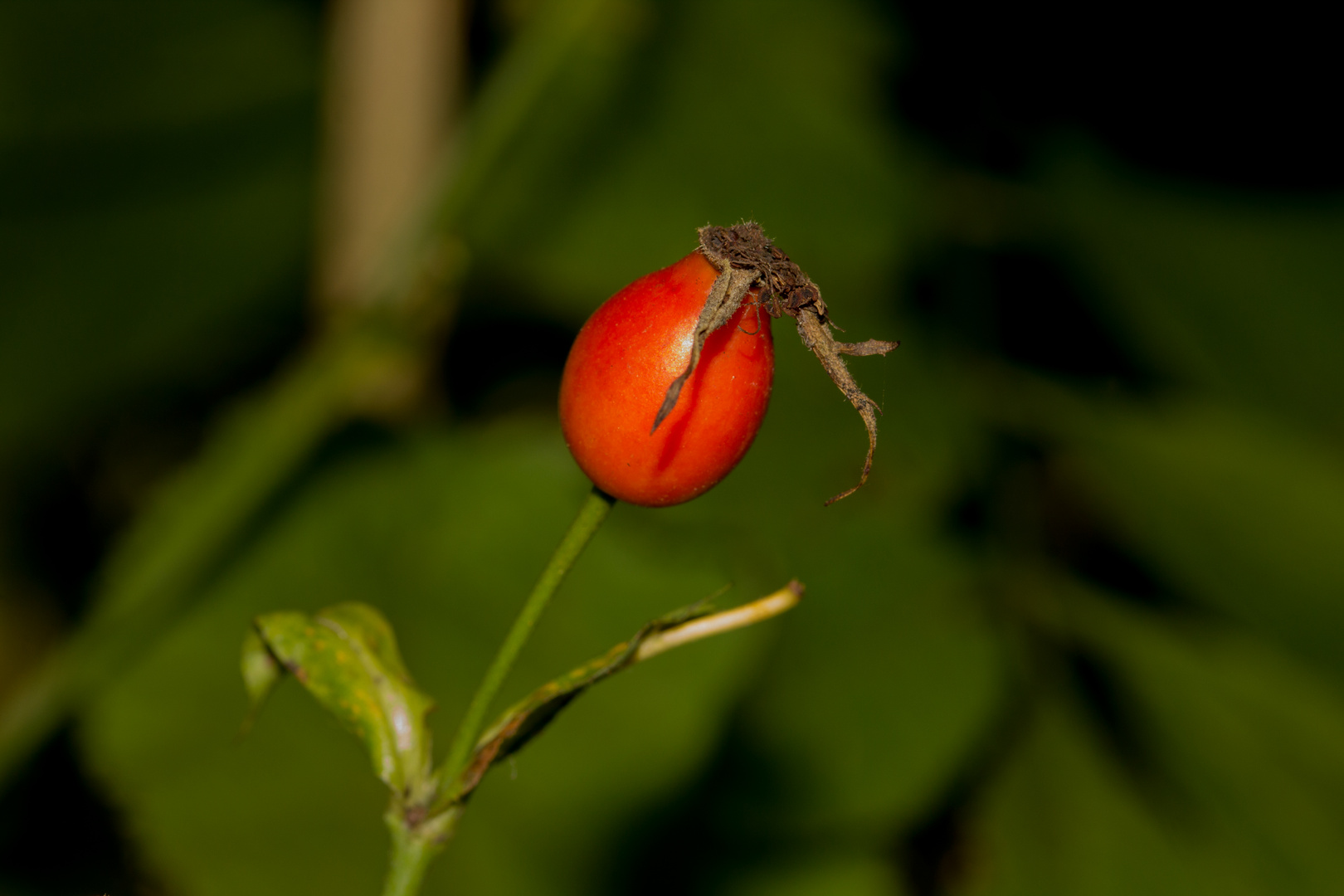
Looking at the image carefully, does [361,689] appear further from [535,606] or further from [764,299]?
[764,299]

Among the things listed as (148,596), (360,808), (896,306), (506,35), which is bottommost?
(360,808)

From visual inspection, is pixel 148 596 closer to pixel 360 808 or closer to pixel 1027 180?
pixel 360 808

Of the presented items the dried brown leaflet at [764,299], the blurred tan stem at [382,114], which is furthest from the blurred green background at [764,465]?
the dried brown leaflet at [764,299]

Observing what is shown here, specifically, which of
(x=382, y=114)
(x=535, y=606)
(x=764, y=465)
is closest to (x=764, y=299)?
(x=535, y=606)

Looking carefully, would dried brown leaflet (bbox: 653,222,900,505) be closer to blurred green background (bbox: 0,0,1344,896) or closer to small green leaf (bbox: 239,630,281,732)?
small green leaf (bbox: 239,630,281,732)

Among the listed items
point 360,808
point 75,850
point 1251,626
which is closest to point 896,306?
point 1251,626

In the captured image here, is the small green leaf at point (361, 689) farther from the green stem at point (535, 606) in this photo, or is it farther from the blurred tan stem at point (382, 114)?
the blurred tan stem at point (382, 114)

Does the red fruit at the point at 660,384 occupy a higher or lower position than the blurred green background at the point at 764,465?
higher
